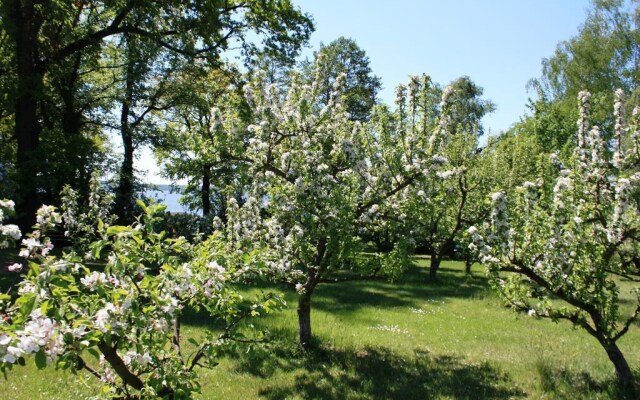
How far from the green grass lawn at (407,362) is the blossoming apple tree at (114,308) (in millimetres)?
1305

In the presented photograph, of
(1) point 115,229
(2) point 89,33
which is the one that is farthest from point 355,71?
(1) point 115,229

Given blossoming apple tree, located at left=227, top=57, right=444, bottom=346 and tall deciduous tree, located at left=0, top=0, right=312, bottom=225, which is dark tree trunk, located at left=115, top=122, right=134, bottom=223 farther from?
blossoming apple tree, located at left=227, top=57, right=444, bottom=346

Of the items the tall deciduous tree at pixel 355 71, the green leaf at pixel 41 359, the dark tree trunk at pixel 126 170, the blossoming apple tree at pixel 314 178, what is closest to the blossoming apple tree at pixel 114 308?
the green leaf at pixel 41 359

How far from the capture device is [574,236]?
6684 mm

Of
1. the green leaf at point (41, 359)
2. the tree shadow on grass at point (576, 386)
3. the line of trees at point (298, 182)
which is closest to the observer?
the green leaf at point (41, 359)

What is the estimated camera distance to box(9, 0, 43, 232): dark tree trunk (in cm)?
1587

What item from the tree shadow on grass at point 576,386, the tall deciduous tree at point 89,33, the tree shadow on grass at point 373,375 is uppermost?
the tall deciduous tree at point 89,33

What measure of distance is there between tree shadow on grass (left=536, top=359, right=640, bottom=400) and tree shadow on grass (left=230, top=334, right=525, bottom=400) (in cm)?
56

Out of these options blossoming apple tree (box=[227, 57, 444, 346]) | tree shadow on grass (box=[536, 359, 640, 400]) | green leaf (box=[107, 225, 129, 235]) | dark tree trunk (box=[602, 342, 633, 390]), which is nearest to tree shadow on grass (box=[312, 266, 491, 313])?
blossoming apple tree (box=[227, 57, 444, 346])

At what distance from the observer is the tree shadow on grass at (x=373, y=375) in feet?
23.3

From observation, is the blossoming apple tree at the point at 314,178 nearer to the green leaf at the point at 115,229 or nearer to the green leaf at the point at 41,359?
the green leaf at the point at 115,229

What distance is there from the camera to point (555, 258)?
6.81 metres

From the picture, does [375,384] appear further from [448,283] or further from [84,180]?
[84,180]

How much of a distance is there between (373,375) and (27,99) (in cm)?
1580
